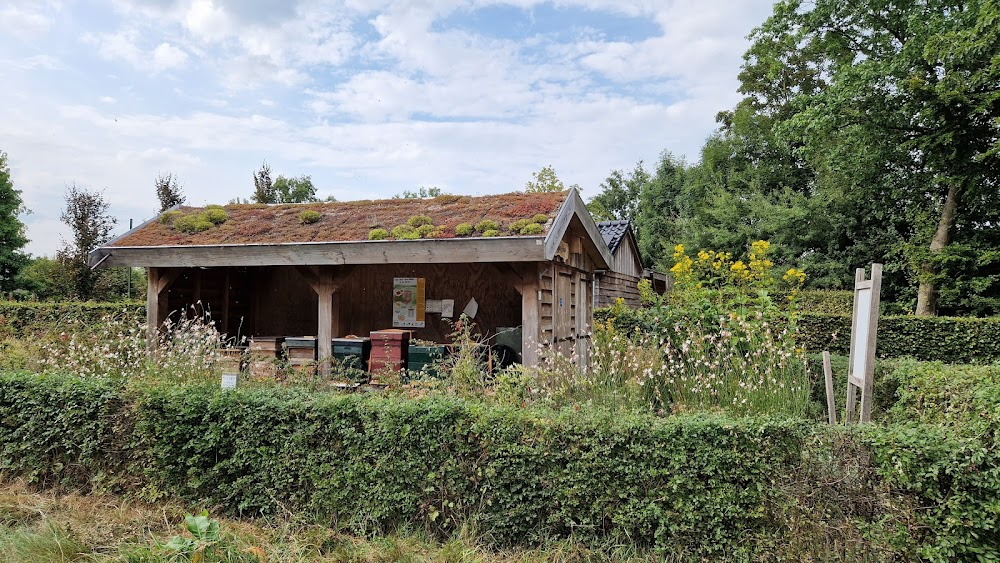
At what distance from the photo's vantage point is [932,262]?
1512 centimetres

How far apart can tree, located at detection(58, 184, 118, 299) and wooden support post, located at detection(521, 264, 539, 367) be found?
16.7 m

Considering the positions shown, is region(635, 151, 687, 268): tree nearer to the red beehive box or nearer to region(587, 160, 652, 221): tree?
region(587, 160, 652, 221): tree

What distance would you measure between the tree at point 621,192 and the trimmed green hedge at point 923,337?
81.3ft

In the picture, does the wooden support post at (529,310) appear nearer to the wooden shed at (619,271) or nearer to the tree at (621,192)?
the wooden shed at (619,271)

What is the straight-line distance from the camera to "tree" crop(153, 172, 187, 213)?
741 inches

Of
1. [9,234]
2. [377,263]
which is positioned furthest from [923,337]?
[9,234]

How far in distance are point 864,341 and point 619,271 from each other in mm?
12249

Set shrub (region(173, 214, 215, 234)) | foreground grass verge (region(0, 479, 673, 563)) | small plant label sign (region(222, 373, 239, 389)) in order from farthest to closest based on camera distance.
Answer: shrub (region(173, 214, 215, 234)) → small plant label sign (region(222, 373, 239, 389)) → foreground grass verge (region(0, 479, 673, 563))

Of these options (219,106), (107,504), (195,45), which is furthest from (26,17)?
(107,504)

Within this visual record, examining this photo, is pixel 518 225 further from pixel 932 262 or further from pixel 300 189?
pixel 300 189

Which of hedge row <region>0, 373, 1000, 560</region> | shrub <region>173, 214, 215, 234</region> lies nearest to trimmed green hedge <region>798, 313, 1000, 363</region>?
hedge row <region>0, 373, 1000, 560</region>

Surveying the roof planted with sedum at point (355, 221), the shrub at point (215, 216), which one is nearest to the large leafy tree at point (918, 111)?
the roof planted with sedum at point (355, 221)

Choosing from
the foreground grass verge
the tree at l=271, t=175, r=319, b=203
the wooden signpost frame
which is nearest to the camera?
the foreground grass verge

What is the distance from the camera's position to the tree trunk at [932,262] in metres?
15.1
